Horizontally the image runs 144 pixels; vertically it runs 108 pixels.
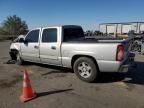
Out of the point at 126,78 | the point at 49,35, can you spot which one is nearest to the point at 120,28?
the point at 49,35

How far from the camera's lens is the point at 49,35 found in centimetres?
758

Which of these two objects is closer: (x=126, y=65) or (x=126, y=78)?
(x=126, y=65)

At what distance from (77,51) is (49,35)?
1562 mm

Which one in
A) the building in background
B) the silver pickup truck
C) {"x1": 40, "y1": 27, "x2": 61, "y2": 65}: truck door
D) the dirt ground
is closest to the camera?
the dirt ground

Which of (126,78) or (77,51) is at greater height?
(77,51)

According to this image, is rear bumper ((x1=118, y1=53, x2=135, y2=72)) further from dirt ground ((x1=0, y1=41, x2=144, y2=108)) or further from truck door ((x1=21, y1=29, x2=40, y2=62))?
truck door ((x1=21, y1=29, x2=40, y2=62))

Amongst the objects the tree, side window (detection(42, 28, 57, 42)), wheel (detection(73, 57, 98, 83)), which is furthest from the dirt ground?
the tree

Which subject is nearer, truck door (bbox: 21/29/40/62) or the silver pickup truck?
the silver pickup truck

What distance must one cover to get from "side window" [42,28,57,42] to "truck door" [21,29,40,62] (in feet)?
1.34

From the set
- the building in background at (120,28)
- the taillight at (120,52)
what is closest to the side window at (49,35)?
the taillight at (120,52)

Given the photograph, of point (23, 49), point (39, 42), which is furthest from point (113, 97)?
point (23, 49)

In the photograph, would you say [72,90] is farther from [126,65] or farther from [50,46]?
[50,46]

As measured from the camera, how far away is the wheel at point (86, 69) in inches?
248

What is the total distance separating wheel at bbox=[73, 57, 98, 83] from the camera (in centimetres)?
629
